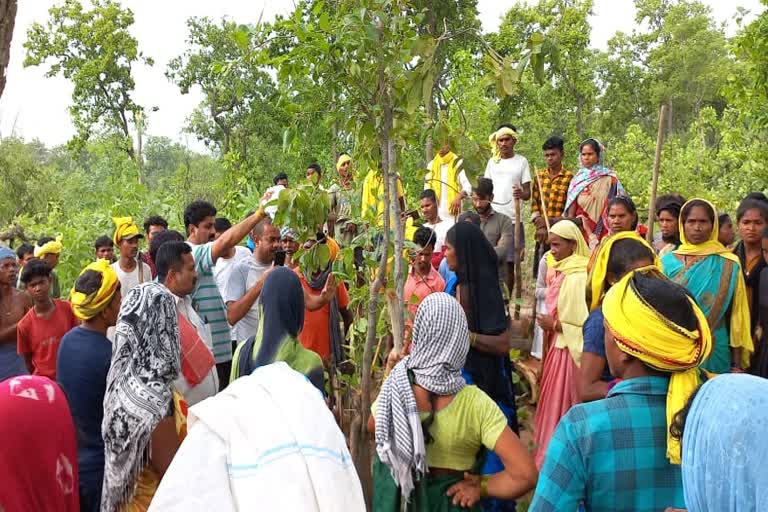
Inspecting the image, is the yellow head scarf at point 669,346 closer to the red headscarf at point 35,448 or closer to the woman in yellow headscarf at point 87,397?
the red headscarf at point 35,448

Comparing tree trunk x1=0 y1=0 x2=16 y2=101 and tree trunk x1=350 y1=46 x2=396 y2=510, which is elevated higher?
tree trunk x1=0 y1=0 x2=16 y2=101

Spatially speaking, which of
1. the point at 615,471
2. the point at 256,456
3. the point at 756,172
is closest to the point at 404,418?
the point at 615,471

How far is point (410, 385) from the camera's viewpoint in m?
2.50

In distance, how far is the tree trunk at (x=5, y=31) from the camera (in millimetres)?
2822

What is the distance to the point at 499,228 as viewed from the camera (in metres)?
6.46

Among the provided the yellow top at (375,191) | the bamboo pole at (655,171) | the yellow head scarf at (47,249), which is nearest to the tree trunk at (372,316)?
the yellow top at (375,191)

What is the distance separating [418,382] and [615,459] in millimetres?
820

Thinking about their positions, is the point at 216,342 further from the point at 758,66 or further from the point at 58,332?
the point at 758,66

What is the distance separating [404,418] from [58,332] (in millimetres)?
2739

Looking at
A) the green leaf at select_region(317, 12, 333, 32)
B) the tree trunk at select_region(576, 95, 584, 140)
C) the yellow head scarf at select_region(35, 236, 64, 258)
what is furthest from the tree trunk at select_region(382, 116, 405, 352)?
the tree trunk at select_region(576, 95, 584, 140)

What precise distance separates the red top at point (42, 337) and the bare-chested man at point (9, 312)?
0.54 feet

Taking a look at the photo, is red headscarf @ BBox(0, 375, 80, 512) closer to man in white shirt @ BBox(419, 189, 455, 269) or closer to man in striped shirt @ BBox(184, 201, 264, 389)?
man in striped shirt @ BBox(184, 201, 264, 389)

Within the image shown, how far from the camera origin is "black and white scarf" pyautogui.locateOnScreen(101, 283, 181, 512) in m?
2.49

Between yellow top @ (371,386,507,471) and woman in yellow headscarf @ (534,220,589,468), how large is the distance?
187 centimetres
